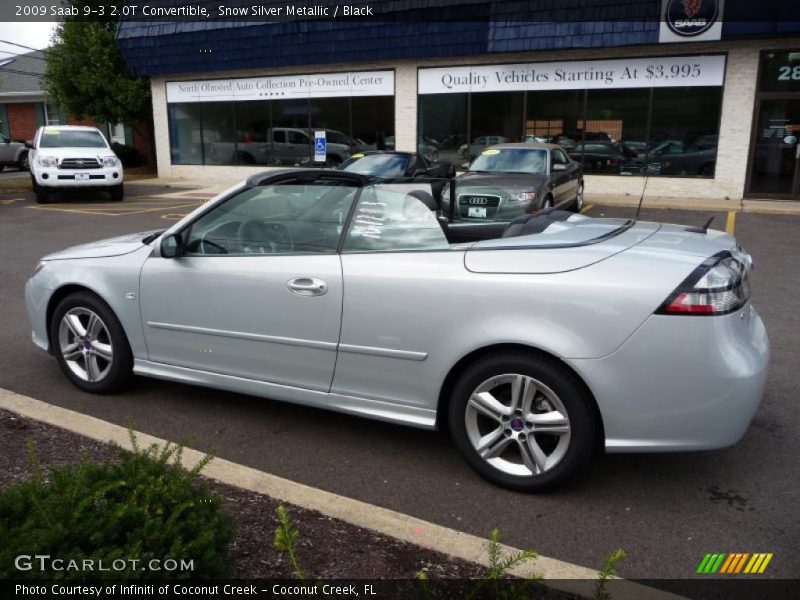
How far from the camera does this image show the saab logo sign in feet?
51.2

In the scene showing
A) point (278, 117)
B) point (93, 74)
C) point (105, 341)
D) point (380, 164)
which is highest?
point (93, 74)

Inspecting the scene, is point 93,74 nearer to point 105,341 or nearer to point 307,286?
point 105,341

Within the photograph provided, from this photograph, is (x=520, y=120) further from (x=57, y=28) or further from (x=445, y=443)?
(x=57, y=28)

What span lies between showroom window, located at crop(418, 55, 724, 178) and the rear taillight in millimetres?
13740

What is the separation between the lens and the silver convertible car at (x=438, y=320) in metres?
3.03

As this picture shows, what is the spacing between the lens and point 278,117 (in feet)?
74.2

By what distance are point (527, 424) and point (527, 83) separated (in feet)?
55.1

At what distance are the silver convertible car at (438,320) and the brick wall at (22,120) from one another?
37.1m

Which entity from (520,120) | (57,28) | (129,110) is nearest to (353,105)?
(520,120)

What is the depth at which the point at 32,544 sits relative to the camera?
186 cm

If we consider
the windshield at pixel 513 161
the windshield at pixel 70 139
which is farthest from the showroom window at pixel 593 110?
the windshield at pixel 70 139

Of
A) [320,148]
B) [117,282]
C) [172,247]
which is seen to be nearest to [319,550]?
[172,247]

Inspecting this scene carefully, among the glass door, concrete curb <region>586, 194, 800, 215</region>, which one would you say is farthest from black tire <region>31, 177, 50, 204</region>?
the glass door

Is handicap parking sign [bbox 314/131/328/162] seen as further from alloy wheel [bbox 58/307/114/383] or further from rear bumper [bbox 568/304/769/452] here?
rear bumper [bbox 568/304/769/452]
